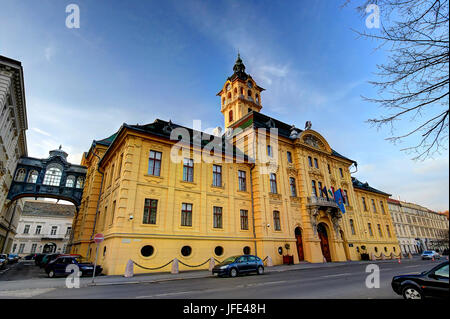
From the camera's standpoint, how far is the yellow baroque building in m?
18.5

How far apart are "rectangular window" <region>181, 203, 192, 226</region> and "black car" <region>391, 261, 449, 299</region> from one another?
51.0 feet

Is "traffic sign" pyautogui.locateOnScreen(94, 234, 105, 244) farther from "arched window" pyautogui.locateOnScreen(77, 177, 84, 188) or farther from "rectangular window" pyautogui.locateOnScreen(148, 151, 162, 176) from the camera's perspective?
"arched window" pyautogui.locateOnScreen(77, 177, 84, 188)

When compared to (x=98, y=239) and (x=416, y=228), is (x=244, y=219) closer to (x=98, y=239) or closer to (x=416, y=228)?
(x=98, y=239)

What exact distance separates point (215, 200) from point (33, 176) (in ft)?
85.7

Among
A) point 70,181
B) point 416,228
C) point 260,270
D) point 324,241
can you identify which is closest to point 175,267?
point 260,270

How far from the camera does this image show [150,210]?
18984mm

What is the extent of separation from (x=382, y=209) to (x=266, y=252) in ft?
101

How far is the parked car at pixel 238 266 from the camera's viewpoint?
15.5 metres

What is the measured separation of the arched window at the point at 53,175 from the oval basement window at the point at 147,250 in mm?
21416

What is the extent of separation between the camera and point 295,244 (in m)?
25.1

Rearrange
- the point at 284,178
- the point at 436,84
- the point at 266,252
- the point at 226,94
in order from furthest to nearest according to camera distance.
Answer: the point at 226,94, the point at 284,178, the point at 266,252, the point at 436,84

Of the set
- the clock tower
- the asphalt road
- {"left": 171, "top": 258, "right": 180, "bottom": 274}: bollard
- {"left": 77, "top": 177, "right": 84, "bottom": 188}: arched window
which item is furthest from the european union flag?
{"left": 77, "top": 177, "right": 84, "bottom": 188}: arched window
